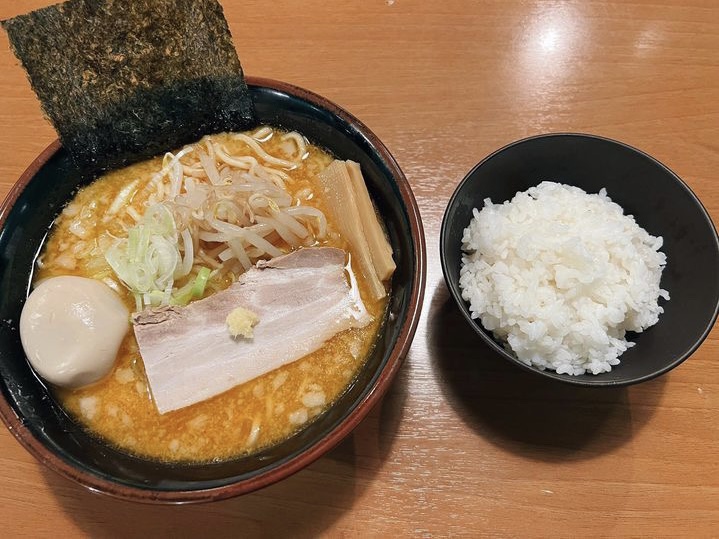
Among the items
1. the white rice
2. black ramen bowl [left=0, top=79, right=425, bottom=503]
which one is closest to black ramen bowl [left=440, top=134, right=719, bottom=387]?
the white rice

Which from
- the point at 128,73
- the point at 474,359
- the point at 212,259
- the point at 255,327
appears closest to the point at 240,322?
the point at 255,327

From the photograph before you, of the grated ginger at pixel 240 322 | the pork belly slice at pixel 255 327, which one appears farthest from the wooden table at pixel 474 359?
the grated ginger at pixel 240 322

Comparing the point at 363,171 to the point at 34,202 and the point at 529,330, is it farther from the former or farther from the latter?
the point at 34,202

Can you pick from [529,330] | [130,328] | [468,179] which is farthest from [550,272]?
[130,328]

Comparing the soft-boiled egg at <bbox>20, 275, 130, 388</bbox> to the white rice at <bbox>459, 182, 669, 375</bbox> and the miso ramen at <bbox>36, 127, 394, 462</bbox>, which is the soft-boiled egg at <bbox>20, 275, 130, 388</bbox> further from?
the white rice at <bbox>459, 182, 669, 375</bbox>

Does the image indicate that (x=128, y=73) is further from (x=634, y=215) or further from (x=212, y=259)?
(x=634, y=215)
